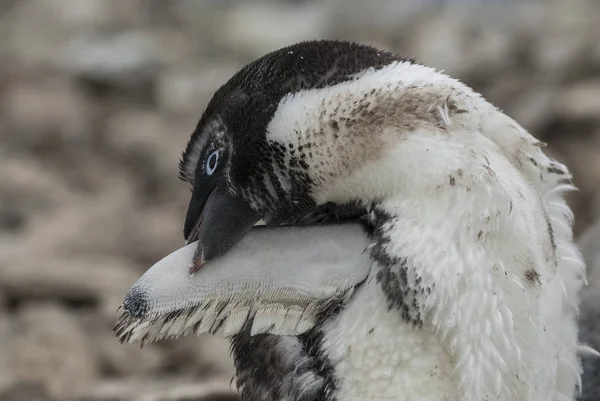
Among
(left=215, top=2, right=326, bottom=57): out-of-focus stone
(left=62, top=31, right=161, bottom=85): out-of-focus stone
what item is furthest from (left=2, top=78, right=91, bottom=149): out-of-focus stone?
(left=215, top=2, right=326, bottom=57): out-of-focus stone

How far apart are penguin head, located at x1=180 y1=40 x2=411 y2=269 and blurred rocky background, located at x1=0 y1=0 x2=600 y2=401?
75cm

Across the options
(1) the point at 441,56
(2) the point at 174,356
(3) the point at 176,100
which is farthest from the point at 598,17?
(2) the point at 174,356

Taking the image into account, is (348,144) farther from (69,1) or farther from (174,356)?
(69,1)

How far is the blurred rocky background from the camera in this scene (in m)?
2.61

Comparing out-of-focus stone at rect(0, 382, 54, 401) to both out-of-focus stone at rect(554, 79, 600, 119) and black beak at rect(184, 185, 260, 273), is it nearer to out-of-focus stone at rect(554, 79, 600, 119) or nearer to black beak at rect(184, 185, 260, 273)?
black beak at rect(184, 185, 260, 273)

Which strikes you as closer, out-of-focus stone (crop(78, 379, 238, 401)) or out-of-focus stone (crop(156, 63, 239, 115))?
out-of-focus stone (crop(78, 379, 238, 401))

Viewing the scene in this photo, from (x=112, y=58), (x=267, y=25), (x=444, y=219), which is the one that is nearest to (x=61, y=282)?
(x=444, y=219)

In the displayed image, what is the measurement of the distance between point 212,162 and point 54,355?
4.15 ft

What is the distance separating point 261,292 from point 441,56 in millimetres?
3397

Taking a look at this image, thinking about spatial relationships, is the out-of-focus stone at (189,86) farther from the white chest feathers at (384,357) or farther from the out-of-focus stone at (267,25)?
the white chest feathers at (384,357)

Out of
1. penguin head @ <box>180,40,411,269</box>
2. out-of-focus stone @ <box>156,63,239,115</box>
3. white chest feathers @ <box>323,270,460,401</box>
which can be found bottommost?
white chest feathers @ <box>323,270,460,401</box>

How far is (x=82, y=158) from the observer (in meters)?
3.99

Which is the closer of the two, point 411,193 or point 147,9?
point 411,193

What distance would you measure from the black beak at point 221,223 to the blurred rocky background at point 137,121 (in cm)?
76
